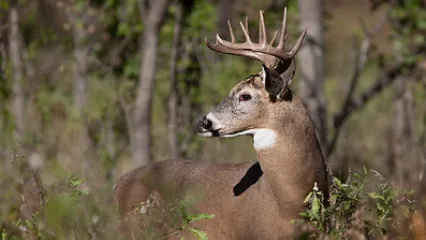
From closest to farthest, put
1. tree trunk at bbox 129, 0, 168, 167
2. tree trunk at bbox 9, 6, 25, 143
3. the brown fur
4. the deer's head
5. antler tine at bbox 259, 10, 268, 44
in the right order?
the brown fur < the deer's head < antler tine at bbox 259, 10, 268, 44 < tree trunk at bbox 129, 0, 168, 167 < tree trunk at bbox 9, 6, 25, 143

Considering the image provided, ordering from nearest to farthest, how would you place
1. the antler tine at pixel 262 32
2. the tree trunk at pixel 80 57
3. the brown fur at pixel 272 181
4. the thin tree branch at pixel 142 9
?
the brown fur at pixel 272 181, the antler tine at pixel 262 32, the thin tree branch at pixel 142 9, the tree trunk at pixel 80 57

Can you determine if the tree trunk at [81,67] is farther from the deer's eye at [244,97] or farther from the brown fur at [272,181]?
the deer's eye at [244,97]

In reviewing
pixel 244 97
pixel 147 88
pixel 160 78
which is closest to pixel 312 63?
pixel 147 88

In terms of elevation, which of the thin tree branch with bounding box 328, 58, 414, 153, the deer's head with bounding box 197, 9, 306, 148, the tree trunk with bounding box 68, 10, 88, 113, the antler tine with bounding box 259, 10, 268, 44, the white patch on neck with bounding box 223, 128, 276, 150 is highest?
the antler tine with bounding box 259, 10, 268, 44

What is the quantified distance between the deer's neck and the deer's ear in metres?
0.24

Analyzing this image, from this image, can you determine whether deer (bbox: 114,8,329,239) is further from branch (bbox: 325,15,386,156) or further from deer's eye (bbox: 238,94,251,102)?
branch (bbox: 325,15,386,156)

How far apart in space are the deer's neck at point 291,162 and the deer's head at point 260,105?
36 millimetres

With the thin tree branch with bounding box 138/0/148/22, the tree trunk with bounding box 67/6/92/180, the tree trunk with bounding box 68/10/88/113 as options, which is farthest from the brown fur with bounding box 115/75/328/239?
the tree trunk with bounding box 68/10/88/113

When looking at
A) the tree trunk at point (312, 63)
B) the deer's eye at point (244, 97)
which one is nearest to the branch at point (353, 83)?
the tree trunk at point (312, 63)

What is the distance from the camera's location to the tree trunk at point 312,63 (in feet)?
27.3

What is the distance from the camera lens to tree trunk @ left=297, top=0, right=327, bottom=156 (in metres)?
A: 8.34

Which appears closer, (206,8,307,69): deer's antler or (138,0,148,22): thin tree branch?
(206,8,307,69): deer's antler

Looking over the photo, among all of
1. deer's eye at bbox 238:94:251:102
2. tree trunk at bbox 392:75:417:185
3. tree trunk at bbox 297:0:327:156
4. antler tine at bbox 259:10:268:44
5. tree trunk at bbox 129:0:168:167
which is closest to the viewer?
deer's eye at bbox 238:94:251:102

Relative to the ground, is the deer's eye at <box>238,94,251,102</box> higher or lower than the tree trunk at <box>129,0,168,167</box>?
higher
